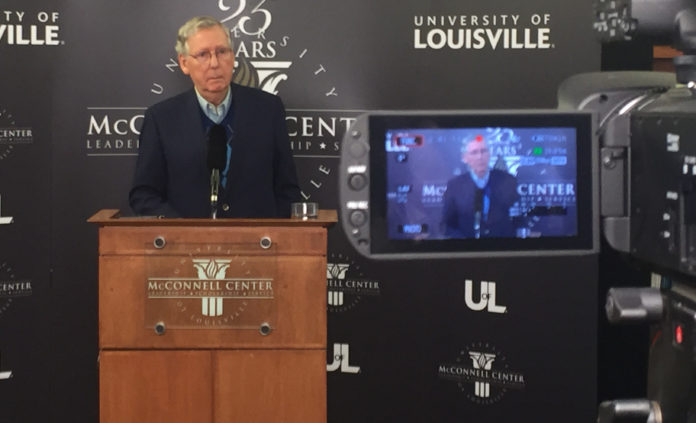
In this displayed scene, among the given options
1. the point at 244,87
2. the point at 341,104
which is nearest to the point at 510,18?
the point at 341,104

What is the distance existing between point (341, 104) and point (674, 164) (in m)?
2.94

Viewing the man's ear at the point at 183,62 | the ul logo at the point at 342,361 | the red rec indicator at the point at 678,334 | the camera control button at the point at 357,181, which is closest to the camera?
the red rec indicator at the point at 678,334

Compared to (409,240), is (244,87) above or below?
above

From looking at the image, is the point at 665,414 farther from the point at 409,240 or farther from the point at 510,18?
the point at 510,18

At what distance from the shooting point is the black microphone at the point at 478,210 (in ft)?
7.32

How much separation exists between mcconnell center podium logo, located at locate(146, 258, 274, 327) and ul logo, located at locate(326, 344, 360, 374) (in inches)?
59.1

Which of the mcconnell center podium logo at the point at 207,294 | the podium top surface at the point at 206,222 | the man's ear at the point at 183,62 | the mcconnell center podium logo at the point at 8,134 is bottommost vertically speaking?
the mcconnell center podium logo at the point at 207,294

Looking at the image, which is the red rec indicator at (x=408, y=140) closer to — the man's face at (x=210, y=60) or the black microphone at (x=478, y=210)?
the black microphone at (x=478, y=210)

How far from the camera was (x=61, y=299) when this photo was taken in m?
4.84

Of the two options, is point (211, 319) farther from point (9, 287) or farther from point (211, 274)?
point (9, 287)

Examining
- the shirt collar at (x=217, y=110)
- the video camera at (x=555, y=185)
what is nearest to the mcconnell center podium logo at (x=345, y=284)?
the shirt collar at (x=217, y=110)

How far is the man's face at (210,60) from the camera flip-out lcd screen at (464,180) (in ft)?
7.17

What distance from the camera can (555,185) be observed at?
228 cm

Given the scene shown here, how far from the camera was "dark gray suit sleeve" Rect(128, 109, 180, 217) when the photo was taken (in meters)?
4.27
